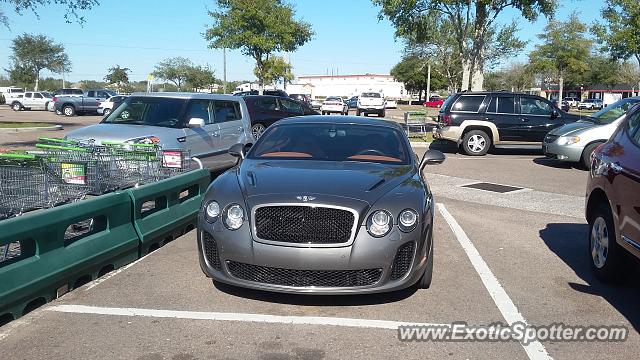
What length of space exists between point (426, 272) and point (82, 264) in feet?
9.55

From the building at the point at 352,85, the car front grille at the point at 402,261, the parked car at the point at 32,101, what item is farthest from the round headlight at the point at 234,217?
the building at the point at 352,85

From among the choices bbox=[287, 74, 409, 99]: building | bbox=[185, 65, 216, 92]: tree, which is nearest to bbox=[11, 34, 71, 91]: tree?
bbox=[185, 65, 216, 92]: tree

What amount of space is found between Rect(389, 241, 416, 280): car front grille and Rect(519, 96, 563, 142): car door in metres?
13.5

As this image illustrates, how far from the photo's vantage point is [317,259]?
4.34 meters

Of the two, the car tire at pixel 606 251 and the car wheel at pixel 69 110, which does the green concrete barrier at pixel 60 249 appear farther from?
the car wheel at pixel 69 110

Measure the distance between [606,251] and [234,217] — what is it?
337 centimetres

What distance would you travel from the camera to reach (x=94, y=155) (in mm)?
6590

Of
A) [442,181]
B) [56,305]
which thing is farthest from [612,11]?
[56,305]

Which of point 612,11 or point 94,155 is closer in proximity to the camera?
point 94,155

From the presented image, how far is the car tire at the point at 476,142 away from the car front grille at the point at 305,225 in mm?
13175

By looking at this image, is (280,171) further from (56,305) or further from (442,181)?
(442,181)

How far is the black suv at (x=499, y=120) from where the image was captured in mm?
16906

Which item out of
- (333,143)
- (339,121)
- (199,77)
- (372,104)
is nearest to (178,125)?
(339,121)

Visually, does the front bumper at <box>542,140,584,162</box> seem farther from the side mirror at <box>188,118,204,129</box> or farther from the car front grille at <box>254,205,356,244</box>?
the car front grille at <box>254,205,356,244</box>
